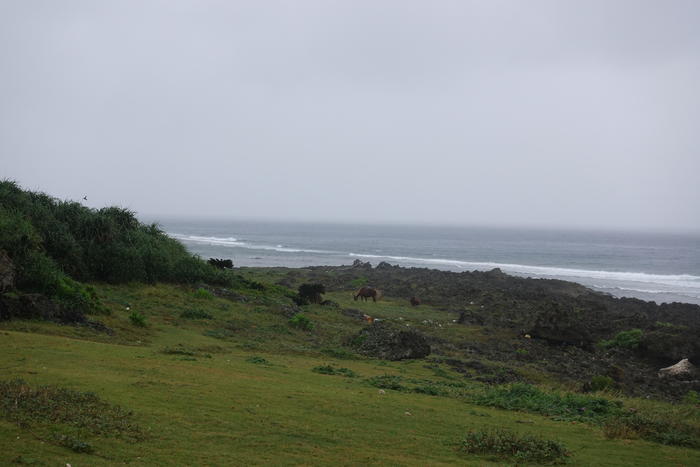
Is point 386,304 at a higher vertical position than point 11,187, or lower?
lower

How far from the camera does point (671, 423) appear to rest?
415 inches

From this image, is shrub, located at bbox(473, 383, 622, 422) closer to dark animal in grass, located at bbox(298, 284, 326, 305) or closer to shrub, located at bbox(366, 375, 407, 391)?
shrub, located at bbox(366, 375, 407, 391)

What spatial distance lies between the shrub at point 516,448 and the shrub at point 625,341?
17.8 m

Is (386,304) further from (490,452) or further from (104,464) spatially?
(104,464)

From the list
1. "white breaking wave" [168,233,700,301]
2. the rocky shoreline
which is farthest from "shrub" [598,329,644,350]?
"white breaking wave" [168,233,700,301]

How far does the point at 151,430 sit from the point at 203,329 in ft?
39.0

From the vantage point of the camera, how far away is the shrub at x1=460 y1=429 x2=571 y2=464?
805cm

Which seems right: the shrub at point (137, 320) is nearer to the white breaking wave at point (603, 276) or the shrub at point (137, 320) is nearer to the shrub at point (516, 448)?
the shrub at point (516, 448)

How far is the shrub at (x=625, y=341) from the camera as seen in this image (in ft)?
79.0

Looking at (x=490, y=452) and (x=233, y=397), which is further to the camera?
(x=233, y=397)

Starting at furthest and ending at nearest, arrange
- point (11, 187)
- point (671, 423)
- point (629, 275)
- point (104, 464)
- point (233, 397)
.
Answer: point (629, 275)
point (11, 187)
point (671, 423)
point (233, 397)
point (104, 464)

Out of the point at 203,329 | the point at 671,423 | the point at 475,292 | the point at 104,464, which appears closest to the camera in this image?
the point at 104,464

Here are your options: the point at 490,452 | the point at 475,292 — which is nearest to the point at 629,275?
the point at 475,292

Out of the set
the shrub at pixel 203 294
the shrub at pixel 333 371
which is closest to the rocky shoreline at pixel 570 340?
the shrub at pixel 333 371
